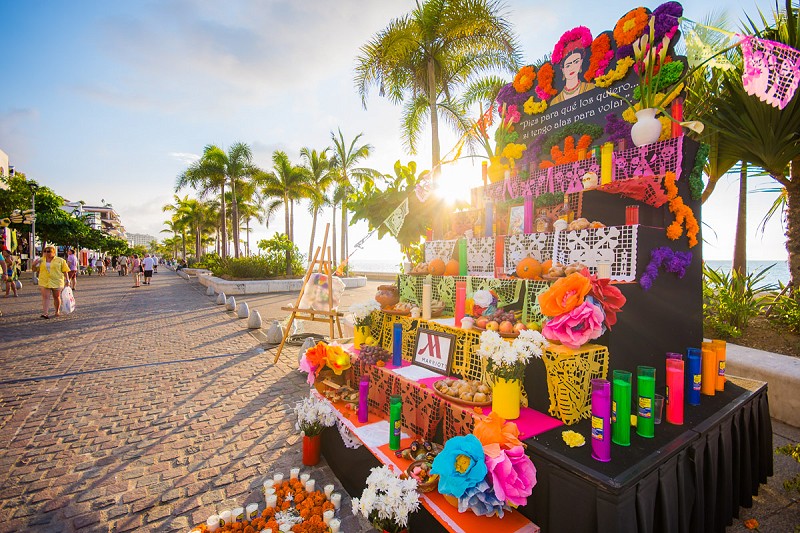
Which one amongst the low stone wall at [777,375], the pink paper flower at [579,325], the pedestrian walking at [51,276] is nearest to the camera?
Result: the pink paper flower at [579,325]

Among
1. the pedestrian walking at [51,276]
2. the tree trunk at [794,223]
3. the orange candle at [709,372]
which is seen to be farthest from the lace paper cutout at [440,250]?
the pedestrian walking at [51,276]

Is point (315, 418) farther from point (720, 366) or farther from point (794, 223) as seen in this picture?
point (794, 223)

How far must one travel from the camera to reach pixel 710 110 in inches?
248

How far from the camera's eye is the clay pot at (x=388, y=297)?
183 inches

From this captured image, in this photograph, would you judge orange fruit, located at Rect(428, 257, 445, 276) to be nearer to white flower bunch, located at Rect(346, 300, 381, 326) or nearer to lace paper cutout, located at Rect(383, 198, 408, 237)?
white flower bunch, located at Rect(346, 300, 381, 326)

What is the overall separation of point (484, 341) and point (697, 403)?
2.12 m

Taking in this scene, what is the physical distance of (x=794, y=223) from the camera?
6.26m

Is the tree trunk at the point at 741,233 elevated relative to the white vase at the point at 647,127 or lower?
lower

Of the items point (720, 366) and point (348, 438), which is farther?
point (348, 438)

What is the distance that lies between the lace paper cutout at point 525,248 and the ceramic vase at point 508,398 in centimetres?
155

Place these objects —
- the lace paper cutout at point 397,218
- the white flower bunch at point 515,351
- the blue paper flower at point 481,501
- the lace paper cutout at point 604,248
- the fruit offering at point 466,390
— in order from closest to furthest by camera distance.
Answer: the blue paper flower at point 481,501 → the white flower bunch at point 515,351 → the fruit offering at point 466,390 → the lace paper cutout at point 604,248 → the lace paper cutout at point 397,218

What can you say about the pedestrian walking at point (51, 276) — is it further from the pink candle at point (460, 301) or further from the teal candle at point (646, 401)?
the teal candle at point (646, 401)

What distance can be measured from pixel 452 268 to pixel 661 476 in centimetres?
289

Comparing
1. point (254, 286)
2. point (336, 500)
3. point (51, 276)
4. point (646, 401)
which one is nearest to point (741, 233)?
point (646, 401)
